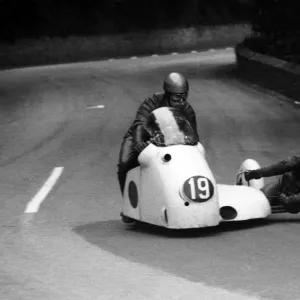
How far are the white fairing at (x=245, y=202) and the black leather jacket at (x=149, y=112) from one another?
32.3 inches

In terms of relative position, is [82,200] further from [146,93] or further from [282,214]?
[146,93]

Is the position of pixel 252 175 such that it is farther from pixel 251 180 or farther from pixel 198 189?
pixel 198 189

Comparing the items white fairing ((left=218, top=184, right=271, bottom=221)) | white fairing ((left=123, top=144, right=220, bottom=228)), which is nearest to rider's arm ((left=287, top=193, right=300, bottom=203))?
white fairing ((left=218, top=184, right=271, bottom=221))

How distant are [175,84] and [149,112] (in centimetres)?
52

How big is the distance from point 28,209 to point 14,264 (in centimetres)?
361

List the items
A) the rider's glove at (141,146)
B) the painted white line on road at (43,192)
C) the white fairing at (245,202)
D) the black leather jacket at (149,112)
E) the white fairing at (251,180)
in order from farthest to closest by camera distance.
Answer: the painted white line on road at (43,192)
the white fairing at (251,180)
the black leather jacket at (149,112)
the rider's glove at (141,146)
the white fairing at (245,202)

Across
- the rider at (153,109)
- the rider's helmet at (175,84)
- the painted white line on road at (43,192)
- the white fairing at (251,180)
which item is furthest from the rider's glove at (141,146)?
the painted white line on road at (43,192)

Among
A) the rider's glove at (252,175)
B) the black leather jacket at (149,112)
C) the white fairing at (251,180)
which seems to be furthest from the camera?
the white fairing at (251,180)

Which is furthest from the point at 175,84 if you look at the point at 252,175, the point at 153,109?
the point at 252,175

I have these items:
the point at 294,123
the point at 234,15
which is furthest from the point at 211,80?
the point at 234,15

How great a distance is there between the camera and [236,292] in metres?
7.80

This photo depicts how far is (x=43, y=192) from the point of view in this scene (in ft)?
47.0

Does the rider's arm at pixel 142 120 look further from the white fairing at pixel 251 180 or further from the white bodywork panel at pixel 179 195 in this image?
the white fairing at pixel 251 180

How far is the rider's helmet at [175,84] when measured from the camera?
11242 mm
